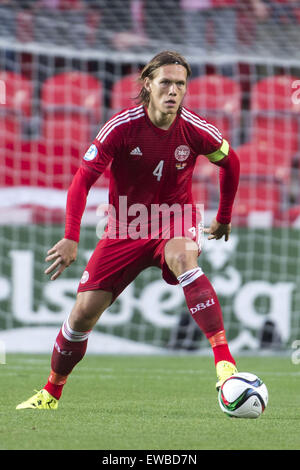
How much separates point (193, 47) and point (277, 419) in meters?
7.64

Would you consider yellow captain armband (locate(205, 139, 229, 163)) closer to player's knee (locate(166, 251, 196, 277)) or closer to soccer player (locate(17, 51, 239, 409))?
soccer player (locate(17, 51, 239, 409))

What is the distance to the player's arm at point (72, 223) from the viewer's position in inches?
163

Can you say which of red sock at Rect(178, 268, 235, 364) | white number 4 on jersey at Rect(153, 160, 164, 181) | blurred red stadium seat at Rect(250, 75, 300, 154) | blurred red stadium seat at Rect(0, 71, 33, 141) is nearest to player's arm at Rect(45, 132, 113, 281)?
white number 4 on jersey at Rect(153, 160, 164, 181)

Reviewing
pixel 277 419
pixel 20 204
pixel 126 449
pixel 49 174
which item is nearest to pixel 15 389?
pixel 277 419

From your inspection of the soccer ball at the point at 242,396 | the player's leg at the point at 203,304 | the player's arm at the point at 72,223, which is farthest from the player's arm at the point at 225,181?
the soccer ball at the point at 242,396

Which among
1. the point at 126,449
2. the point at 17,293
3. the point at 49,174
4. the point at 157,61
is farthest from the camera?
the point at 49,174

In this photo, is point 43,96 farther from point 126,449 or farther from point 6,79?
point 126,449

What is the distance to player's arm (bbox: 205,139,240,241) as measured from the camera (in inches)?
189

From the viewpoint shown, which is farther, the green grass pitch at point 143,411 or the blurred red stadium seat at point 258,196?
the blurred red stadium seat at point 258,196

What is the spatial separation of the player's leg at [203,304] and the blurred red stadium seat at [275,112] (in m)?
6.85

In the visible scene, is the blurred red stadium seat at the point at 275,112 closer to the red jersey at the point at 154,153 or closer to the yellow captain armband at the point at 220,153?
the yellow captain armband at the point at 220,153

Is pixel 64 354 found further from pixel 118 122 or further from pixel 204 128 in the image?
pixel 204 128

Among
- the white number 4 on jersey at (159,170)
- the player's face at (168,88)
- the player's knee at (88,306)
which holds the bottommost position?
the player's knee at (88,306)

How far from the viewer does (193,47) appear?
36.6 ft
